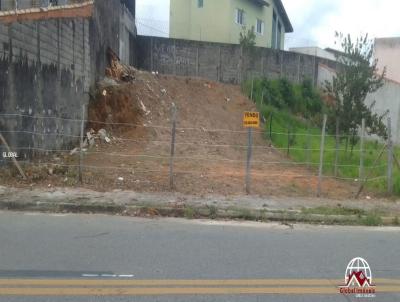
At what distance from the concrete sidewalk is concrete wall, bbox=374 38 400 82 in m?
26.5

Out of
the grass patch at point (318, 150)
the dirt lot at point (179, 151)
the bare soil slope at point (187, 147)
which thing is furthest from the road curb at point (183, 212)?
the grass patch at point (318, 150)

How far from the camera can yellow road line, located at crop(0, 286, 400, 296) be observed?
14.5 ft

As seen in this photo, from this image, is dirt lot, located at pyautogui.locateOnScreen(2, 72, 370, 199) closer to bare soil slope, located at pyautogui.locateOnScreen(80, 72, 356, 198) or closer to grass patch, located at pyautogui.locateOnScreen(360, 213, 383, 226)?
bare soil slope, located at pyautogui.locateOnScreen(80, 72, 356, 198)

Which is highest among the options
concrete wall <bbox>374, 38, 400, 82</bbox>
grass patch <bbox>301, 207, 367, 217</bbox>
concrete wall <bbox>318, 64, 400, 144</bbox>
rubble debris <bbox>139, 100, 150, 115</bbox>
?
concrete wall <bbox>374, 38, 400, 82</bbox>

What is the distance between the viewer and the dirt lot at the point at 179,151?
34.7 ft

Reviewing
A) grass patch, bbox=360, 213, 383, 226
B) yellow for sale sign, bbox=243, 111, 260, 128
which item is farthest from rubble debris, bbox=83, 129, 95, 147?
grass patch, bbox=360, 213, 383, 226

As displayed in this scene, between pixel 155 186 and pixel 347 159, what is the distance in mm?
8035

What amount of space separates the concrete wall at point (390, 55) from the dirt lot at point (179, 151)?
13.7 meters

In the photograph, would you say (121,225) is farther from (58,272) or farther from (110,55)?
(110,55)

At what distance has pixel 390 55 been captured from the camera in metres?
34.1

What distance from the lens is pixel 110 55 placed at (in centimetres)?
2025

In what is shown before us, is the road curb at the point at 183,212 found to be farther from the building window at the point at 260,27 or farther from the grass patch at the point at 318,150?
the building window at the point at 260,27

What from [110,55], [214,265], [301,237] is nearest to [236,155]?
[110,55]

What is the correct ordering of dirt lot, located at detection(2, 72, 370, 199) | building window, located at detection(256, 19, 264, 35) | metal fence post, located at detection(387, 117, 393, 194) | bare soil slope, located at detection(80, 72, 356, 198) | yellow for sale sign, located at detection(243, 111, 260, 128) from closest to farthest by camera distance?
yellow for sale sign, located at detection(243, 111, 260, 128) → metal fence post, located at detection(387, 117, 393, 194) → dirt lot, located at detection(2, 72, 370, 199) → bare soil slope, located at detection(80, 72, 356, 198) → building window, located at detection(256, 19, 264, 35)
